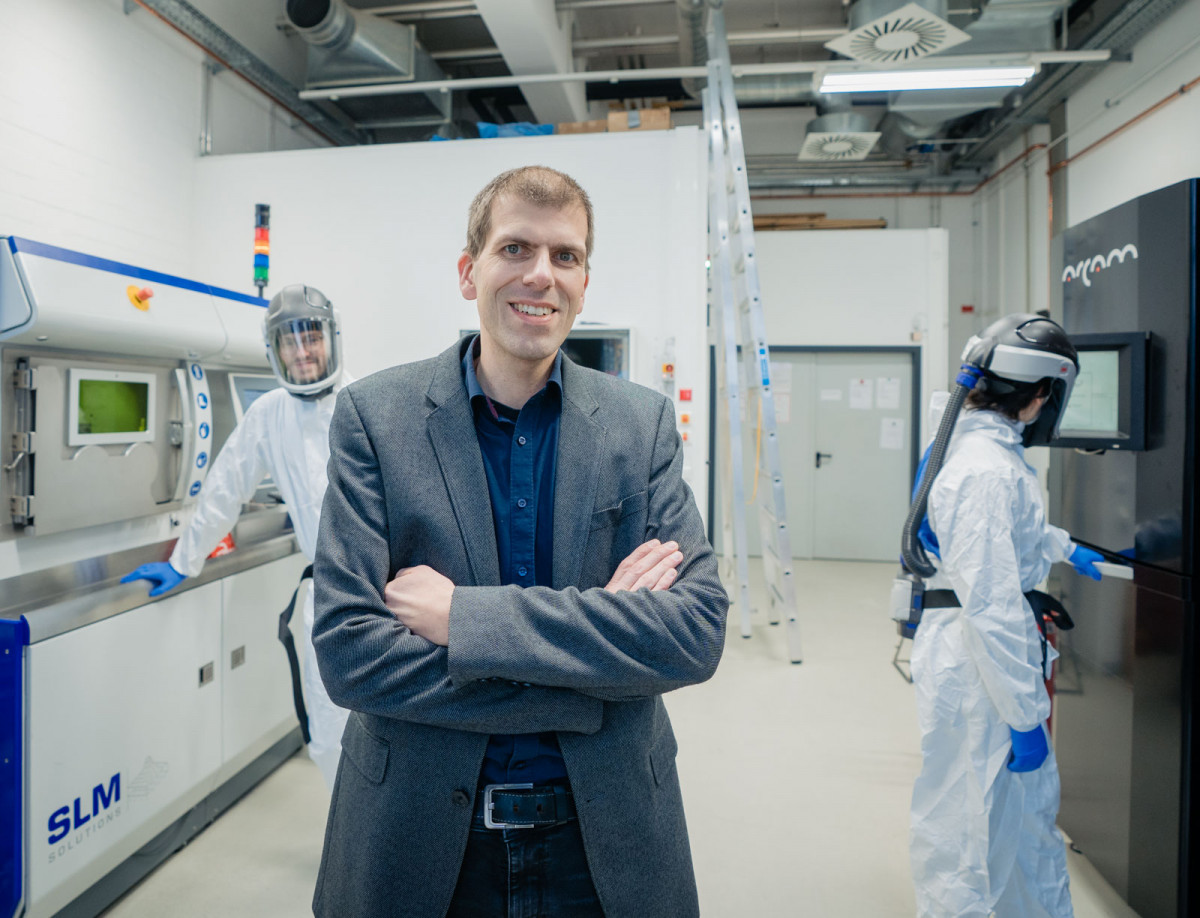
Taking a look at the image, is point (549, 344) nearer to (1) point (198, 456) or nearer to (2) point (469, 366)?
(2) point (469, 366)

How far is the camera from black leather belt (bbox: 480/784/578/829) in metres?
0.96

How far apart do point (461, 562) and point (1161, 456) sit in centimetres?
183

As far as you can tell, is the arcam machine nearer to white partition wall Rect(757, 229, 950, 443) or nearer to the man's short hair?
the man's short hair

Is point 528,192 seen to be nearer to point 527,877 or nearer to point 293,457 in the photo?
point 527,877

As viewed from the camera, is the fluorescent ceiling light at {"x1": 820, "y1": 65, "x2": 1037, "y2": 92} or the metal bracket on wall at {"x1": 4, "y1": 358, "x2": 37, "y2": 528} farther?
the fluorescent ceiling light at {"x1": 820, "y1": 65, "x2": 1037, "y2": 92}

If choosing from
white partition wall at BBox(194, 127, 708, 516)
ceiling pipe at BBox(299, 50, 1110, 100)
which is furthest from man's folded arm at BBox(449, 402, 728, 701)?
ceiling pipe at BBox(299, 50, 1110, 100)

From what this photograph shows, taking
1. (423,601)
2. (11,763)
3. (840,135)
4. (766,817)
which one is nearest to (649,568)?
(423,601)

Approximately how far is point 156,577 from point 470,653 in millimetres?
1685

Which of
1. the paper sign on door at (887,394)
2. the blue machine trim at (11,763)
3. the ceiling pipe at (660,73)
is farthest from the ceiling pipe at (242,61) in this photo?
the paper sign on door at (887,394)

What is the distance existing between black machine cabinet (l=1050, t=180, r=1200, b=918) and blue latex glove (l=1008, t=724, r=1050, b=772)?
475mm

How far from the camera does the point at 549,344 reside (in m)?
1.04

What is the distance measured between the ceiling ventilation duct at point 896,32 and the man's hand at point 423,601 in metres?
3.83

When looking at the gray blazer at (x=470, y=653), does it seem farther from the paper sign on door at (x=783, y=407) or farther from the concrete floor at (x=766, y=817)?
the paper sign on door at (x=783, y=407)

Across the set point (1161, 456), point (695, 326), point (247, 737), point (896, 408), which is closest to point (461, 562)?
point (1161, 456)
